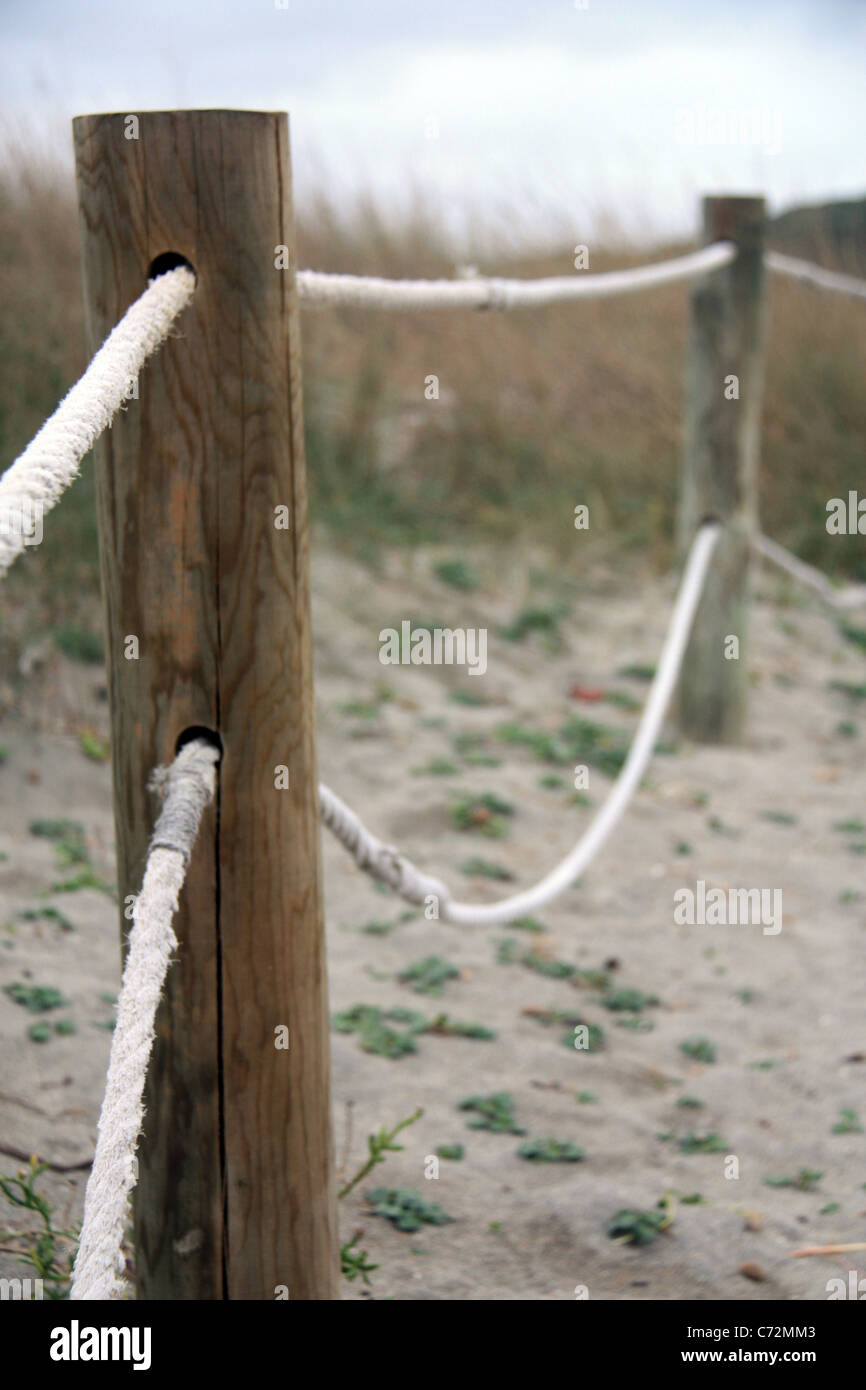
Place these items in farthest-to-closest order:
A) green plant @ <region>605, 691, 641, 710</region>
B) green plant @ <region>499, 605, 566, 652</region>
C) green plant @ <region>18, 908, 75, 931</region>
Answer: green plant @ <region>499, 605, 566, 652</region> < green plant @ <region>605, 691, 641, 710</region> < green plant @ <region>18, 908, 75, 931</region>

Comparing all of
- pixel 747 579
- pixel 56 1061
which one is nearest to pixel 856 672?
pixel 747 579

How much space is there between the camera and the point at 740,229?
3.69 metres

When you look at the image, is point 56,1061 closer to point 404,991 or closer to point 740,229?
point 404,991

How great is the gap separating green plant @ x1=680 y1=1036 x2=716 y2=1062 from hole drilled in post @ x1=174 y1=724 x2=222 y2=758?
1.53 m

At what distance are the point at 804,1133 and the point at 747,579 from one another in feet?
6.96

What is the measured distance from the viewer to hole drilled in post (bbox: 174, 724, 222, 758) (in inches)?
48.5

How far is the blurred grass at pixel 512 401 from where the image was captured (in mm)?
5441

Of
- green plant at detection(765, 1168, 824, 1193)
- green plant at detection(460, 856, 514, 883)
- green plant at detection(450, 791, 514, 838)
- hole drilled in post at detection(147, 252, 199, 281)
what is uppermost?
green plant at detection(450, 791, 514, 838)

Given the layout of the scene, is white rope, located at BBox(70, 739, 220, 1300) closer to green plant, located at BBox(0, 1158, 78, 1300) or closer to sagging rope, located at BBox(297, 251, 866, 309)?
green plant, located at BBox(0, 1158, 78, 1300)

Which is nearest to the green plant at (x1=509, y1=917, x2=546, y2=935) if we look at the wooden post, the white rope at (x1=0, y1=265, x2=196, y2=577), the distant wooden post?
the distant wooden post

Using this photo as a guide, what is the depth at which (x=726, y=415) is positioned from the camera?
3789 mm

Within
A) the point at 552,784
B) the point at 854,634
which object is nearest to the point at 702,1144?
the point at 552,784

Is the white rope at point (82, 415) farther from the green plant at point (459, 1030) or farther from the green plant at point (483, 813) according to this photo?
the green plant at point (483, 813)

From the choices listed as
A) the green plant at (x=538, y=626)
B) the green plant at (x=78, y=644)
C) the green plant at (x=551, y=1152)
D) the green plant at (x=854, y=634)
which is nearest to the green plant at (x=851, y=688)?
the green plant at (x=854, y=634)
